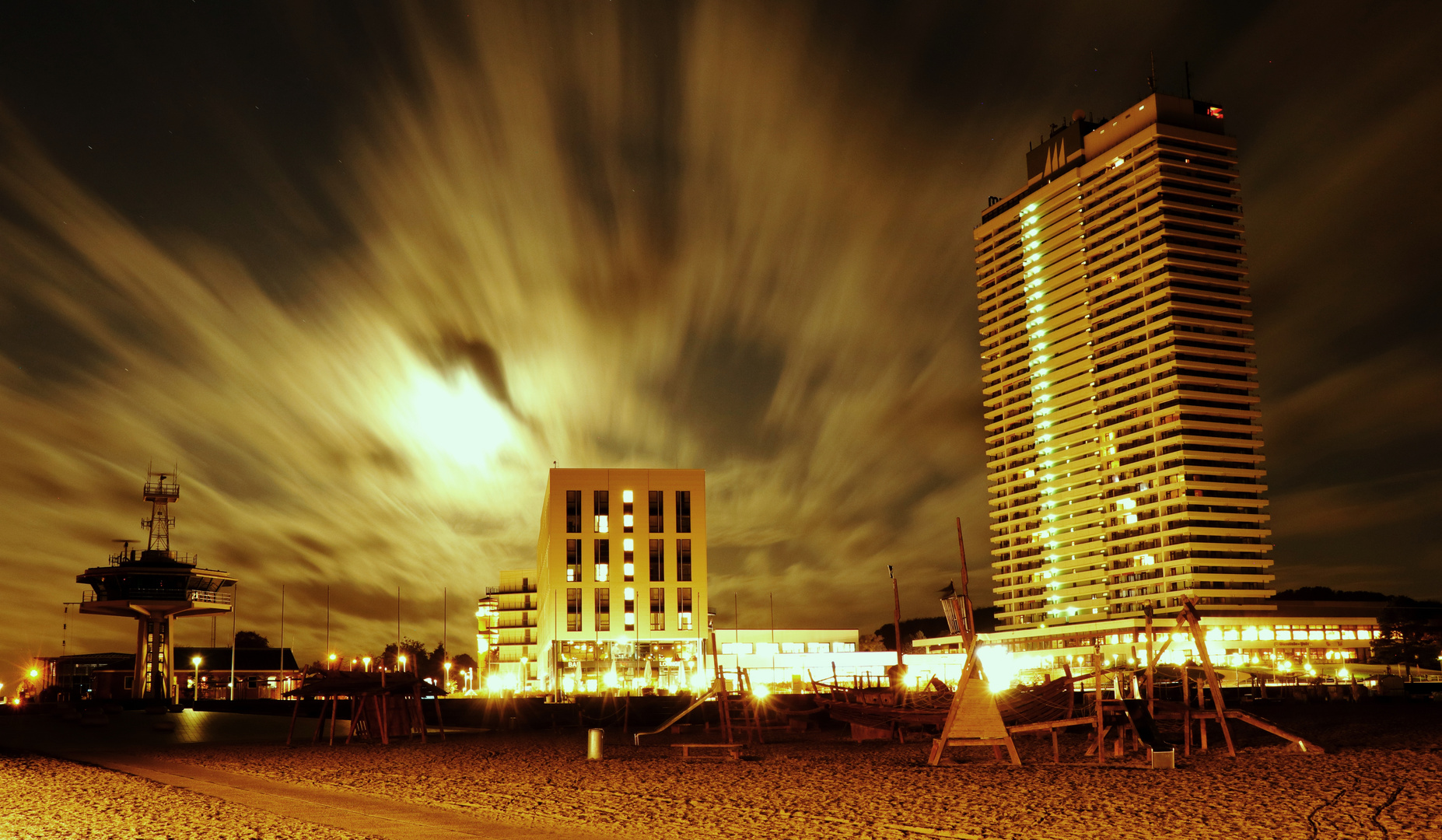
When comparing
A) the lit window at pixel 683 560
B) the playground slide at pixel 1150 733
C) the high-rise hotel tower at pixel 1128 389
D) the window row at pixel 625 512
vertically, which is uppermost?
the high-rise hotel tower at pixel 1128 389

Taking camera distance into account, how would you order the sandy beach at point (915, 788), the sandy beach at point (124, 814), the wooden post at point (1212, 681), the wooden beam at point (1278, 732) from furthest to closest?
the wooden post at point (1212, 681) → the wooden beam at point (1278, 732) → the sandy beach at point (124, 814) → the sandy beach at point (915, 788)

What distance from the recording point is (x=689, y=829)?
13.0 m

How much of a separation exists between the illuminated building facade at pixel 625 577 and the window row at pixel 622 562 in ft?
A: 0.21

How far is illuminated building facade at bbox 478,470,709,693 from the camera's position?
312ft

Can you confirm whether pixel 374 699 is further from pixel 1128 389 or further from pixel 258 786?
pixel 1128 389

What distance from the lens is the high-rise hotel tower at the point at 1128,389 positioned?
149625mm

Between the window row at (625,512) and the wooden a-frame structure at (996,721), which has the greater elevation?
the window row at (625,512)

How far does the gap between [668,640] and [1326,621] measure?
9736 centimetres

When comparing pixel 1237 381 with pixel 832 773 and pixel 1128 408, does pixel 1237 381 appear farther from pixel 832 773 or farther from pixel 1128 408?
pixel 832 773

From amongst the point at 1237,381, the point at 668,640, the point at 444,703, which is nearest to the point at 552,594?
the point at 668,640

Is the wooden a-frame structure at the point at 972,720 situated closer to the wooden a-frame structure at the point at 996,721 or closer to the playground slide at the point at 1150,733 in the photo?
the wooden a-frame structure at the point at 996,721

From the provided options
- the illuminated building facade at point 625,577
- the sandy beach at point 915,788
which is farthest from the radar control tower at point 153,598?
the sandy beach at point 915,788

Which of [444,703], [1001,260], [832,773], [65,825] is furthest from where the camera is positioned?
[1001,260]

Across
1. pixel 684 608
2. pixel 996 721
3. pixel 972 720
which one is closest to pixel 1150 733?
pixel 996 721
